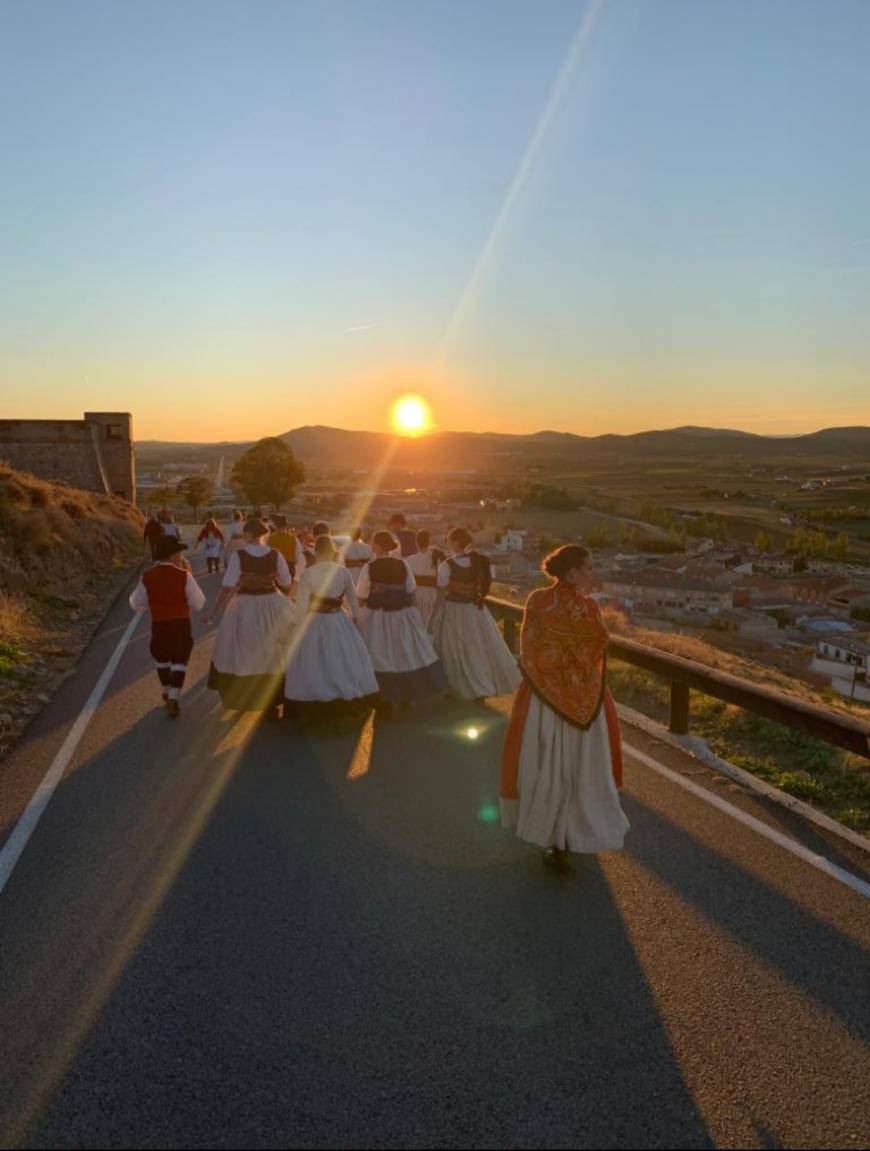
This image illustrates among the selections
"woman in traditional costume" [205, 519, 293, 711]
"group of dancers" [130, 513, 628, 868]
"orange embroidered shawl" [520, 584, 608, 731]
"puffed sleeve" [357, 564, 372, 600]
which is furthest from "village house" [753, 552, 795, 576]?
"orange embroidered shawl" [520, 584, 608, 731]

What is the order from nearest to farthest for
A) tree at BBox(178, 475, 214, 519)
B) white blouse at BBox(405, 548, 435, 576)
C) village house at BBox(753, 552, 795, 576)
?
white blouse at BBox(405, 548, 435, 576) < tree at BBox(178, 475, 214, 519) < village house at BBox(753, 552, 795, 576)

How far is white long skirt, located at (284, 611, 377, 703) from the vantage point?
8.53m

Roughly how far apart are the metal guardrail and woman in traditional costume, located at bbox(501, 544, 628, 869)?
195cm

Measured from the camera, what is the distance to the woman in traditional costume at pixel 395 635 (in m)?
9.12

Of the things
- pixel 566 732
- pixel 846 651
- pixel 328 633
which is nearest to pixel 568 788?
pixel 566 732

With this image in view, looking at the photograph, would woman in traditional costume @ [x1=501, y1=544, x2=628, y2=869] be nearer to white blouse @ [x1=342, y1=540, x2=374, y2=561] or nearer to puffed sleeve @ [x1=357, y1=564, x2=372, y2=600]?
puffed sleeve @ [x1=357, y1=564, x2=372, y2=600]

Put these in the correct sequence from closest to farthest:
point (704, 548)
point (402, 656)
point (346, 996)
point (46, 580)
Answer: point (346, 996), point (402, 656), point (46, 580), point (704, 548)

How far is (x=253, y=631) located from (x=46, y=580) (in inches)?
529

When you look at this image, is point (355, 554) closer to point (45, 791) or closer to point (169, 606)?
point (169, 606)

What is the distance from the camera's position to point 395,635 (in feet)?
30.5

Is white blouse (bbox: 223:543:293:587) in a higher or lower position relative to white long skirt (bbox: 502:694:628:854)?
higher

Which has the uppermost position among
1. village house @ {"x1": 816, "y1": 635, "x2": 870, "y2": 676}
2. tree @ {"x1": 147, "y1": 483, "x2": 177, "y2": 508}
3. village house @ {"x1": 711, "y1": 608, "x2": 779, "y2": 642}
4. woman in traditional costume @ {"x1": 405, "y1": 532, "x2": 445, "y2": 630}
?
woman in traditional costume @ {"x1": 405, "y1": 532, "x2": 445, "y2": 630}

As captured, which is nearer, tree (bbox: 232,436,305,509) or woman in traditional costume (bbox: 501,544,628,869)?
woman in traditional costume (bbox: 501,544,628,869)

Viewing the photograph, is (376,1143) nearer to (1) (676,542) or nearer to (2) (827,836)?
(2) (827,836)
